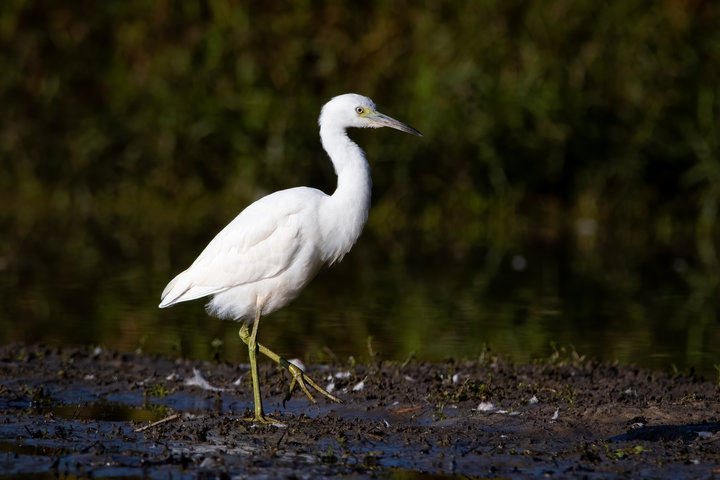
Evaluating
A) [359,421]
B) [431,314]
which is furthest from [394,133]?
[359,421]

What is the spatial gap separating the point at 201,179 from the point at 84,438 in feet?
36.2

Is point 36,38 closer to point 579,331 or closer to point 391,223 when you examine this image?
point 391,223

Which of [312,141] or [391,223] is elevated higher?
[312,141]

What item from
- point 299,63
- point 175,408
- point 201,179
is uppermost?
point 299,63

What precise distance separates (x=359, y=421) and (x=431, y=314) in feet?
12.9

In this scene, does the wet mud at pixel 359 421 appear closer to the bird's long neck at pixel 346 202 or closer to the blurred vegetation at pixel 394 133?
the bird's long neck at pixel 346 202

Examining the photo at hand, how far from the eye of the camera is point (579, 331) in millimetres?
9445

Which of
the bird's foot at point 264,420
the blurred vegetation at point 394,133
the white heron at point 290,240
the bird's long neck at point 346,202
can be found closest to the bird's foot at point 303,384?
the white heron at point 290,240

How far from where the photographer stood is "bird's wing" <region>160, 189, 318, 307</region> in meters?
6.57

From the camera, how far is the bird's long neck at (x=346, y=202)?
655 cm

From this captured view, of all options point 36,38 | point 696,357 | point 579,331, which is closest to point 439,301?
point 579,331

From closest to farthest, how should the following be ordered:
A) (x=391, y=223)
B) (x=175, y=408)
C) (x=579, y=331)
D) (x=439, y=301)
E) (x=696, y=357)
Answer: (x=175, y=408) < (x=696, y=357) < (x=579, y=331) < (x=439, y=301) < (x=391, y=223)

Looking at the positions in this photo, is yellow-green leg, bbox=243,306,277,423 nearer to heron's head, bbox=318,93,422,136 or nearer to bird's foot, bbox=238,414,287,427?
bird's foot, bbox=238,414,287,427

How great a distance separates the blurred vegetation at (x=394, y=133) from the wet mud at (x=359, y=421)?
5212 mm
